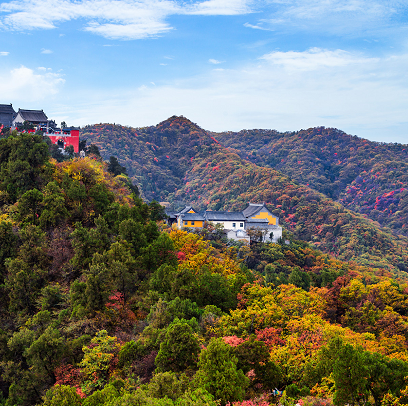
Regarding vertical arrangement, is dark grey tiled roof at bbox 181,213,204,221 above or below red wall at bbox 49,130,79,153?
→ below

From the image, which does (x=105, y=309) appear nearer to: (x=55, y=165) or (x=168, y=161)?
(x=55, y=165)

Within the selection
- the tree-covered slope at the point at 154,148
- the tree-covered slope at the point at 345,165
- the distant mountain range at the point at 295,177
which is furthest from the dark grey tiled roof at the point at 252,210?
the tree-covered slope at the point at 345,165

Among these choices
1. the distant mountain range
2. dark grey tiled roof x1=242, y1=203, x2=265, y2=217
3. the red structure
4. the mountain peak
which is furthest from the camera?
the mountain peak

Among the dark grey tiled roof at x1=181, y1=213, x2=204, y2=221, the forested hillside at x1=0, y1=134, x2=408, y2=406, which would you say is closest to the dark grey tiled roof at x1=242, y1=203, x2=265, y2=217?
the dark grey tiled roof at x1=181, y1=213, x2=204, y2=221

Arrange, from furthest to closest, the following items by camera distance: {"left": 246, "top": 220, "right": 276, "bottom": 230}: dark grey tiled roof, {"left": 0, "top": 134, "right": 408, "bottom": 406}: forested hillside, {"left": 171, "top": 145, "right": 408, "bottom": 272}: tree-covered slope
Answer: {"left": 171, "top": 145, "right": 408, "bottom": 272}: tree-covered slope
{"left": 246, "top": 220, "right": 276, "bottom": 230}: dark grey tiled roof
{"left": 0, "top": 134, "right": 408, "bottom": 406}: forested hillside

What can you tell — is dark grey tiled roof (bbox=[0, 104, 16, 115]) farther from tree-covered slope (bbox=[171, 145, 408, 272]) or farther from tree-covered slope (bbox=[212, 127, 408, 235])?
tree-covered slope (bbox=[212, 127, 408, 235])

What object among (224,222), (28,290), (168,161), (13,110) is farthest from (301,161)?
(28,290)

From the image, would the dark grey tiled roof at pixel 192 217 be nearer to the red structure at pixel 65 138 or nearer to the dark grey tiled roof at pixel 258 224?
the dark grey tiled roof at pixel 258 224
